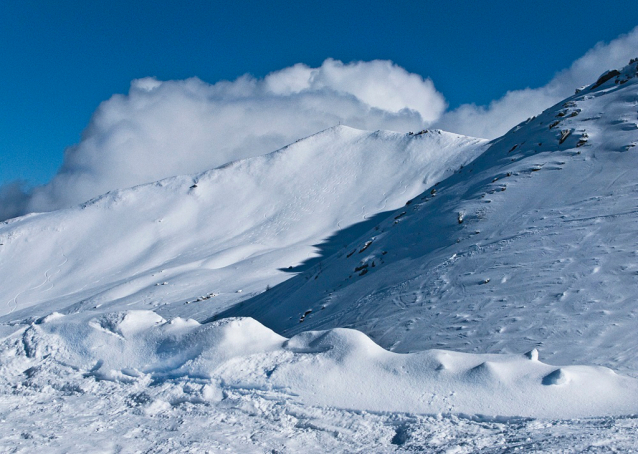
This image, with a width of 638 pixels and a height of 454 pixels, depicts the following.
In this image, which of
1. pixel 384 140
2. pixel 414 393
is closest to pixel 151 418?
pixel 414 393

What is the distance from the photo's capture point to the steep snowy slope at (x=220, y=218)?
3434cm

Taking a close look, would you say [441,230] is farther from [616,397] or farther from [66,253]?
[66,253]

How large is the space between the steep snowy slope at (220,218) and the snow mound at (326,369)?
18641 millimetres

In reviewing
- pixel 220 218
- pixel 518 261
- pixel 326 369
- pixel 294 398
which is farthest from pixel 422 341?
pixel 220 218

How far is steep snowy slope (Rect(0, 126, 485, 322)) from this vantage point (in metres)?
34.3

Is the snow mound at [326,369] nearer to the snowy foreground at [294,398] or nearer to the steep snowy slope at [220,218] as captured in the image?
the snowy foreground at [294,398]

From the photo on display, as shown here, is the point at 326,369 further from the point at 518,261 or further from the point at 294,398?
the point at 518,261

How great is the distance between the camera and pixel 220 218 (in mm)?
44094

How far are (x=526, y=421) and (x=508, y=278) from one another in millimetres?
4898

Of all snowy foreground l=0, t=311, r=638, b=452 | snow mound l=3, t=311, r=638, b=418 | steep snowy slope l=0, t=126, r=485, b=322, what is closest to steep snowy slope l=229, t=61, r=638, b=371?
snow mound l=3, t=311, r=638, b=418

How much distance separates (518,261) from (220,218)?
36051mm

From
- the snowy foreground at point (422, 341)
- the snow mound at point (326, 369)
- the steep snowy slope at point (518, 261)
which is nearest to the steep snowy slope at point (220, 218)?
the steep snowy slope at point (518, 261)

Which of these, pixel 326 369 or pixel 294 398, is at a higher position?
pixel 326 369

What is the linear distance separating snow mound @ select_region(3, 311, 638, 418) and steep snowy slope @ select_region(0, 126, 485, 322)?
1864 cm
